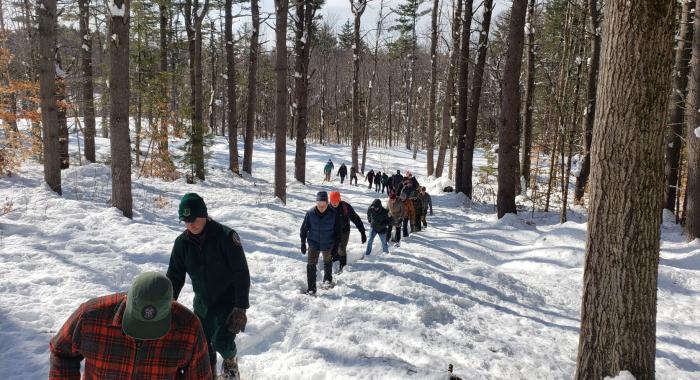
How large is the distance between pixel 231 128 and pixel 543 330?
63.0ft

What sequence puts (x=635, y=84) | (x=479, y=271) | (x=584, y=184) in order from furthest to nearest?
(x=584, y=184) → (x=479, y=271) → (x=635, y=84)

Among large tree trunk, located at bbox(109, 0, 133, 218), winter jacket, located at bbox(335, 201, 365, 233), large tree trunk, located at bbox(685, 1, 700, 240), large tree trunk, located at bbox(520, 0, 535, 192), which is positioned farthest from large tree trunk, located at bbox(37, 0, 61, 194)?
large tree trunk, located at bbox(685, 1, 700, 240)

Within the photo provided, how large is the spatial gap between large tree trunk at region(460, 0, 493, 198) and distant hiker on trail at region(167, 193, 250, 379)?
1492 cm

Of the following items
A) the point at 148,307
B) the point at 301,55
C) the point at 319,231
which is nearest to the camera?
the point at 148,307

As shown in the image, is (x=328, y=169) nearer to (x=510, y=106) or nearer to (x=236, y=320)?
(x=510, y=106)

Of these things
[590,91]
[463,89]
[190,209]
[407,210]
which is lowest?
[407,210]

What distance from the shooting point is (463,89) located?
57.7 feet

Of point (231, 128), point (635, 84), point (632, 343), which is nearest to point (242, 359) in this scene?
point (632, 343)

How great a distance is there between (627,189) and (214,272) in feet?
11.5

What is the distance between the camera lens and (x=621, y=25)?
3.24 metres

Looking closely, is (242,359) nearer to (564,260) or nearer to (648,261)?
(648,261)

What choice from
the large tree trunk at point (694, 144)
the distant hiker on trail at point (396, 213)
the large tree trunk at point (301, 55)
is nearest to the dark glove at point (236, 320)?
the distant hiker on trail at point (396, 213)

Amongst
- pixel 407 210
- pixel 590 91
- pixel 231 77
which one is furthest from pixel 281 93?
pixel 590 91

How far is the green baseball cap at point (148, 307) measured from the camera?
2014 mm
